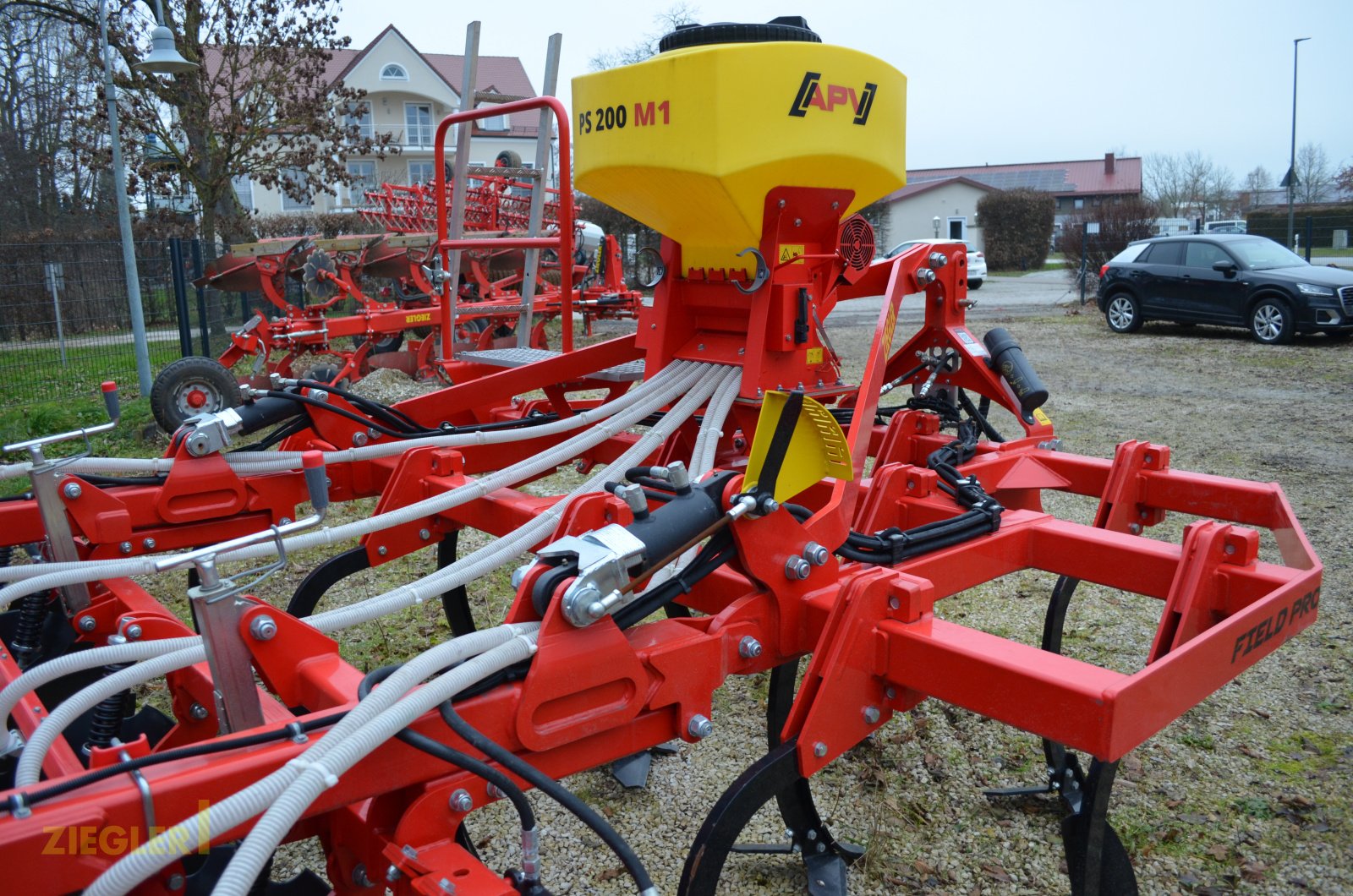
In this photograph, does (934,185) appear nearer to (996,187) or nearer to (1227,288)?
(996,187)

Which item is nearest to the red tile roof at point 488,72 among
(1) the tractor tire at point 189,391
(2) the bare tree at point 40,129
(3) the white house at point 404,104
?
(3) the white house at point 404,104

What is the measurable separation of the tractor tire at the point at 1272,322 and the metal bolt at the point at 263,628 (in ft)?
45.6

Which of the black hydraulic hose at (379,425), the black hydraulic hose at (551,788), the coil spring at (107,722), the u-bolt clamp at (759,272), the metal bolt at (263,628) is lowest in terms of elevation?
the coil spring at (107,722)

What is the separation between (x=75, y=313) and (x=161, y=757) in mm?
11852

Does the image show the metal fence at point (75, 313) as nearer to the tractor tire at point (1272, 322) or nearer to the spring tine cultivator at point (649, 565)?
the spring tine cultivator at point (649, 565)

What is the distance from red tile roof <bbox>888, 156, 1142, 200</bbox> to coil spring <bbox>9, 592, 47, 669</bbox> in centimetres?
5680

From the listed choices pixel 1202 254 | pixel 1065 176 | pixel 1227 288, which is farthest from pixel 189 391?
pixel 1065 176

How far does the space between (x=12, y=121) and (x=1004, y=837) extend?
83.1 ft

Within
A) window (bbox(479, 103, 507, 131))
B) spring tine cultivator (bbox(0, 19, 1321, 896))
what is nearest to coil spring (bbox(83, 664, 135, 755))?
spring tine cultivator (bbox(0, 19, 1321, 896))

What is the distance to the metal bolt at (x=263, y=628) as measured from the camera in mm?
1622

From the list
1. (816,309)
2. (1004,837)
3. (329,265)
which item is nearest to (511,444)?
(816,309)

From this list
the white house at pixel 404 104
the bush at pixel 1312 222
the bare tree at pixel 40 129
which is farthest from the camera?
the white house at pixel 404 104

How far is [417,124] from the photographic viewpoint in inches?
1702

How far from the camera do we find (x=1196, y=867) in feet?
8.74
